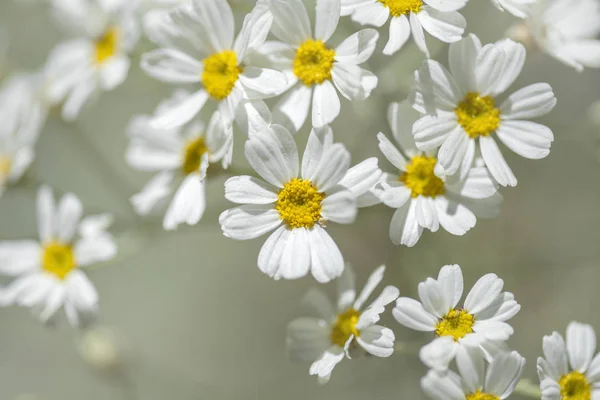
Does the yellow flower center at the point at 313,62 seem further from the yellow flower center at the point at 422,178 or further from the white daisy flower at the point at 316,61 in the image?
the yellow flower center at the point at 422,178

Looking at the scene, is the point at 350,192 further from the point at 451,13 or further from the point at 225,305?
the point at 225,305

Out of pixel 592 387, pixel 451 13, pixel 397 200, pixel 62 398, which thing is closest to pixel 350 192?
pixel 397 200

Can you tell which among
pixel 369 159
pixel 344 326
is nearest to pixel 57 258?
pixel 344 326

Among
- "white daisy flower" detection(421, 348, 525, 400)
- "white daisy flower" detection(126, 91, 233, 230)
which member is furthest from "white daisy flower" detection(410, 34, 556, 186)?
"white daisy flower" detection(126, 91, 233, 230)

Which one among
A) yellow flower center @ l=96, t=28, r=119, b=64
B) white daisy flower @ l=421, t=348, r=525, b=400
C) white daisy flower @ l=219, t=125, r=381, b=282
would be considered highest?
yellow flower center @ l=96, t=28, r=119, b=64

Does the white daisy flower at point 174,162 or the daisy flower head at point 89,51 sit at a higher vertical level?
the daisy flower head at point 89,51

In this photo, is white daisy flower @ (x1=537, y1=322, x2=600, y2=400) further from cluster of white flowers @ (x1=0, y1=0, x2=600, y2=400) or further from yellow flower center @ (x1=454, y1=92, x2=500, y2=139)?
yellow flower center @ (x1=454, y1=92, x2=500, y2=139)

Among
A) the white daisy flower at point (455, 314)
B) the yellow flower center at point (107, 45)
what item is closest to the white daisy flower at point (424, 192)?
the white daisy flower at point (455, 314)

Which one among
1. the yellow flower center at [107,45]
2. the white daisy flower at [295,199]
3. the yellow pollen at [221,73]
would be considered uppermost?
the yellow flower center at [107,45]
